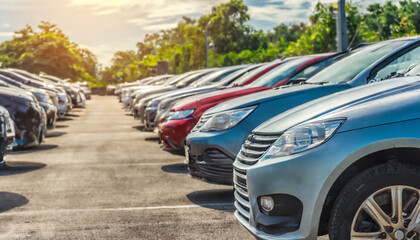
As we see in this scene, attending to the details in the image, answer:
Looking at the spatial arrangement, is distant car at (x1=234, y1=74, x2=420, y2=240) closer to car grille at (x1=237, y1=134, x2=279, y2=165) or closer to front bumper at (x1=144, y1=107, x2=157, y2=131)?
car grille at (x1=237, y1=134, x2=279, y2=165)

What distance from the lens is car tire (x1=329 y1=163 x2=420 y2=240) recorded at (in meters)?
3.66

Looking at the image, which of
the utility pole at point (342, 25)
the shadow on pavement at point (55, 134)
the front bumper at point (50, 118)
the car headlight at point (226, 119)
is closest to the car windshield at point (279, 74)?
the car headlight at point (226, 119)

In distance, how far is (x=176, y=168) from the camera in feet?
31.0

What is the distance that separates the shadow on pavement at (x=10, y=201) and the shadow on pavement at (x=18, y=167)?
1864mm

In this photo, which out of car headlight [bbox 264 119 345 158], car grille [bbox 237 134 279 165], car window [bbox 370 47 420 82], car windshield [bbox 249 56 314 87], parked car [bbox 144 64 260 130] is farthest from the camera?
parked car [bbox 144 64 260 130]

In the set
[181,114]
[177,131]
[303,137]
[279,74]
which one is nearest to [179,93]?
[181,114]

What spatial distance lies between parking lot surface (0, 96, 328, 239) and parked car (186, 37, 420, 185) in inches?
18.6

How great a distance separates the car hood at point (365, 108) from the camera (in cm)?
374

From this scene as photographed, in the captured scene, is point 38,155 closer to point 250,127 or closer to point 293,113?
point 250,127

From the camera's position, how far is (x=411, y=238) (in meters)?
3.66

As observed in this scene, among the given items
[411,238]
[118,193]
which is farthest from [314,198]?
[118,193]

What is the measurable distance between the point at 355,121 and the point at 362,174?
0.31 m

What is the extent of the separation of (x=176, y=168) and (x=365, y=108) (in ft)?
19.1

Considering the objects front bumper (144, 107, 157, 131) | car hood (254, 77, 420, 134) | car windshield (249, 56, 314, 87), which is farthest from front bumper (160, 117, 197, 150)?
front bumper (144, 107, 157, 131)
